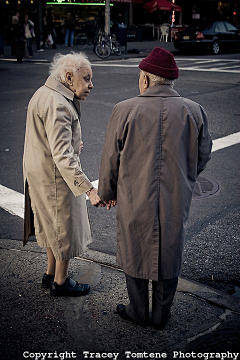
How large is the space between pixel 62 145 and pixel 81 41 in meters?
25.3

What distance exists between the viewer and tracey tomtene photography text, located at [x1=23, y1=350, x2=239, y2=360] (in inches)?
119

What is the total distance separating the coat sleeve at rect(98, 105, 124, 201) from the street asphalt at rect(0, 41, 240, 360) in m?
0.93

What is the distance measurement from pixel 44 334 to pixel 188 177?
1441 millimetres

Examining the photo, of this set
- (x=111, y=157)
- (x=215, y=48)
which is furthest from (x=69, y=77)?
(x=215, y=48)

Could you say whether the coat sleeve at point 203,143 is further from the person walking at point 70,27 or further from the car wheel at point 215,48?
the person walking at point 70,27

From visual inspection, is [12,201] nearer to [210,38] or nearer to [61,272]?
[61,272]

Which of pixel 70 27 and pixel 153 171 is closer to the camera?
pixel 153 171

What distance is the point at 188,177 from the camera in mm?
3070

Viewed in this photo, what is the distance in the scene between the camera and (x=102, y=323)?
3.39 m

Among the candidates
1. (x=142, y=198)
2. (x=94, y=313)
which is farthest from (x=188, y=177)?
(x=94, y=313)

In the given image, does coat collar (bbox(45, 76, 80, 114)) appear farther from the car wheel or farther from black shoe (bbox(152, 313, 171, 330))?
the car wheel

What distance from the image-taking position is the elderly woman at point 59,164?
3.23 m

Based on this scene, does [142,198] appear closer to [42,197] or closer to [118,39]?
[42,197]

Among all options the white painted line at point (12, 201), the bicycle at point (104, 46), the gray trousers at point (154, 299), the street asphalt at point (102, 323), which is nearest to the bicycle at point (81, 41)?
the bicycle at point (104, 46)
